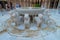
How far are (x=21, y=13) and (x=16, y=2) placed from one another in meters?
5.98

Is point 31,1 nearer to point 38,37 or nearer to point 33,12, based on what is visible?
point 33,12

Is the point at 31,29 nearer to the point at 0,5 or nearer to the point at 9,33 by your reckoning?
the point at 9,33

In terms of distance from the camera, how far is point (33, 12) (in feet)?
14.3

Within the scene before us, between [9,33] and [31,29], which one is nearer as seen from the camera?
[9,33]

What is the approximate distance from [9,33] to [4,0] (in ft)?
20.2

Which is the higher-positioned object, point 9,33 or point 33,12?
point 33,12

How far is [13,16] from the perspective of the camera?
13.3 ft

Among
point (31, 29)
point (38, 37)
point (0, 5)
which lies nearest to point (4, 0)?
point (0, 5)

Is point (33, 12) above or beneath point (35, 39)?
above

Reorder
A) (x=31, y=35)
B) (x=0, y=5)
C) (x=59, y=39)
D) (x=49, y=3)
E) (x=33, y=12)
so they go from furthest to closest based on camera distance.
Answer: (x=49, y=3)
(x=0, y=5)
(x=33, y=12)
(x=31, y=35)
(x=59, y=39)

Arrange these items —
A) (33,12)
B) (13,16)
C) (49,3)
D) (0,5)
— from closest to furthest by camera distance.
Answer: (13,16), (33,12), (0,5), (49,3)

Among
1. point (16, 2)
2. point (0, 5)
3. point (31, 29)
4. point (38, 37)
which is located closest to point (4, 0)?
point (0, 5)

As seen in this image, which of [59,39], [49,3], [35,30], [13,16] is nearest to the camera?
[59,39]

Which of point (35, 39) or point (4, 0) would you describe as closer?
point (35, 39)
